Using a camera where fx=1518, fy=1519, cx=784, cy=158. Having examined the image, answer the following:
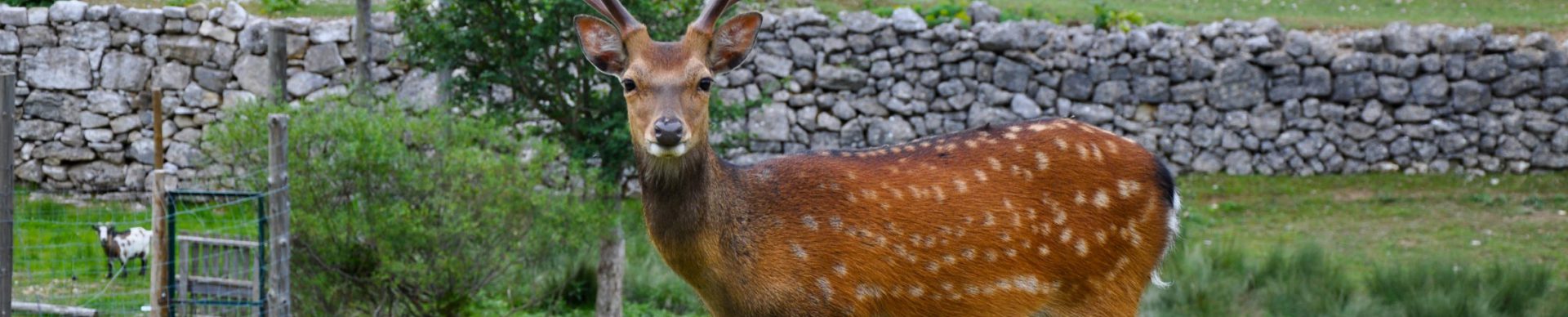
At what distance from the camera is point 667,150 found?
13.8 ft

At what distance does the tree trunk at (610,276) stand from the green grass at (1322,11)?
669cm

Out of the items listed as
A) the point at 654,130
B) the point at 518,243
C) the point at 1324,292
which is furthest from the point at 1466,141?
the point at 654,130

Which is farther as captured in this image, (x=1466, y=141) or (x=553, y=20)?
(x=1466, y=141)

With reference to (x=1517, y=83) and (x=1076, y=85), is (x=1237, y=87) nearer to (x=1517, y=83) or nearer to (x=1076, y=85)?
(x=1076, y=85)

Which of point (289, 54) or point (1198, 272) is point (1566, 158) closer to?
point (1198, 272)

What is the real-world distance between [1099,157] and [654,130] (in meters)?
1.75

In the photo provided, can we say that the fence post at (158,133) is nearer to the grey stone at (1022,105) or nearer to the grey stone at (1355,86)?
the grey stone at (1022,105)

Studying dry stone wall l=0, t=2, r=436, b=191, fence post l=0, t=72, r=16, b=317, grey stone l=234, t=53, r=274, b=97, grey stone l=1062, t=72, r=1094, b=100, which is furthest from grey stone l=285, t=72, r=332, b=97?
fence post l=0, t=72, r=16, b=317

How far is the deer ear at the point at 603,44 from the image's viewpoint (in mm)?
4564

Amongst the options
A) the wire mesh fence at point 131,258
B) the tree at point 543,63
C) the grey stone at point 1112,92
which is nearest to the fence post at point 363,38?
the tree at point 543,63

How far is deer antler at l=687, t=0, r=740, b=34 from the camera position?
4.58m

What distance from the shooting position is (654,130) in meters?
4.19

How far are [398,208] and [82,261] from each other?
3.25 meters

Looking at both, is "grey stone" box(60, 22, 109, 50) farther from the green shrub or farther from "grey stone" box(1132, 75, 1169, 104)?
"grey stone" box(1132, 75, 1169, 104)
